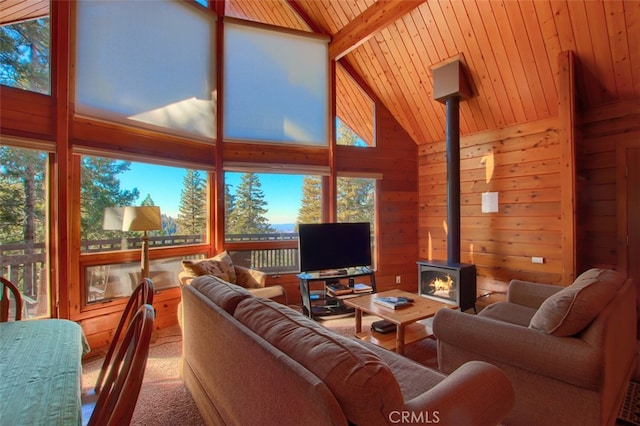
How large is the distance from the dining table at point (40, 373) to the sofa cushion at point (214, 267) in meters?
1.62

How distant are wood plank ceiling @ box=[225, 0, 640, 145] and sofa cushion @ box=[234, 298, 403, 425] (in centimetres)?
383

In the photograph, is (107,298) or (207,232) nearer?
(107,298)

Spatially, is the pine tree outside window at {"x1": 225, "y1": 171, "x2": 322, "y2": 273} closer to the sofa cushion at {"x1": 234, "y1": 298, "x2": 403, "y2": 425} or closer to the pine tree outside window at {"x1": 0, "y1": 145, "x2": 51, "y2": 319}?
the pine tree outside window at {"x1": 0, "y1": 145, "x2": 51, "y2": 319}

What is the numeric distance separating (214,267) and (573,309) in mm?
3073

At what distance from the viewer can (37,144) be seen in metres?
2.74

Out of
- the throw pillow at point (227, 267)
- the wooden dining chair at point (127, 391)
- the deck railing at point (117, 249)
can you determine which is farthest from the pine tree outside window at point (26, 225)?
the wooden dining chair at point (127, 391)

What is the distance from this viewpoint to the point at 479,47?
368 cm

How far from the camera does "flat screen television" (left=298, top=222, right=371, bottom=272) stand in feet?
12.8

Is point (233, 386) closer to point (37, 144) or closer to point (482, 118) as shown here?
point (37, 144)

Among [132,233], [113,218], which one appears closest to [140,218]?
[113,218]

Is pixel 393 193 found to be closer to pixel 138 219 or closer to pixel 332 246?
pixel 332 246

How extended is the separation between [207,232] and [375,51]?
349cm

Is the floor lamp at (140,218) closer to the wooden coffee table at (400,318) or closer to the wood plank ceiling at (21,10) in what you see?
the wood plank ceiling at (21,10)

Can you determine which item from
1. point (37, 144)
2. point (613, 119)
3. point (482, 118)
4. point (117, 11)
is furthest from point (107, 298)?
point (613, 119)
